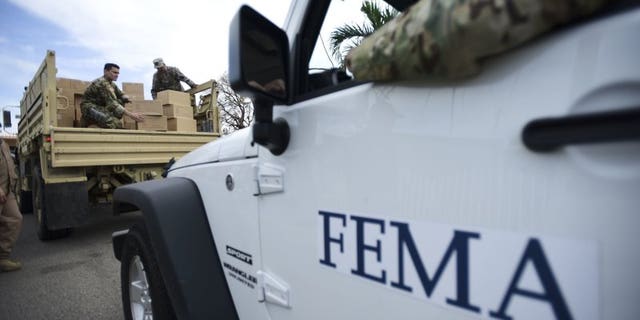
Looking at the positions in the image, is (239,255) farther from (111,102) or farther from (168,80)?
(168,80)

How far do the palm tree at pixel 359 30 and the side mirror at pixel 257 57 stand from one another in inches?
12.1

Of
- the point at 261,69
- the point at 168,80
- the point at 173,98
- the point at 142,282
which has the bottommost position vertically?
the point at 142,282

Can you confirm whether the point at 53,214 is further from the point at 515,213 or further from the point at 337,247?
the point at 515,213

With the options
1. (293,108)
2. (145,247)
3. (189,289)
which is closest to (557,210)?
(293,108)

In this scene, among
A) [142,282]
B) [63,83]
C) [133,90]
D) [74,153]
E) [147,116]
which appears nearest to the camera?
[142,282]

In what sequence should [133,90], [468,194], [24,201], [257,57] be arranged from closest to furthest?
1. [468,194]
2. [257,57]
3. [133,90]
4. [24,201]

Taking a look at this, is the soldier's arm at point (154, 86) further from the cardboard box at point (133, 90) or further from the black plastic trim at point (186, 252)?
the black plastic trim at point (186, 252)

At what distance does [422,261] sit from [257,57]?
77cm

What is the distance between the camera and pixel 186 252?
1586 mm

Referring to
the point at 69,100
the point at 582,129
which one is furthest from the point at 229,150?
the point at 69,100

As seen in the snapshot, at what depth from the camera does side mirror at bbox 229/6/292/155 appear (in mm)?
991

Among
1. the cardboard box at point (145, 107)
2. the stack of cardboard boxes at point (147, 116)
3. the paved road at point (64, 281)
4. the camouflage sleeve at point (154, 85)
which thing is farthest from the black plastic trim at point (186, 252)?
the camouflage sleeve at point (154, 85)

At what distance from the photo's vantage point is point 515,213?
68 cm

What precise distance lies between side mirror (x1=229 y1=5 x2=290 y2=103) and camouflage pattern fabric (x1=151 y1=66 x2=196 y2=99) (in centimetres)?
724
